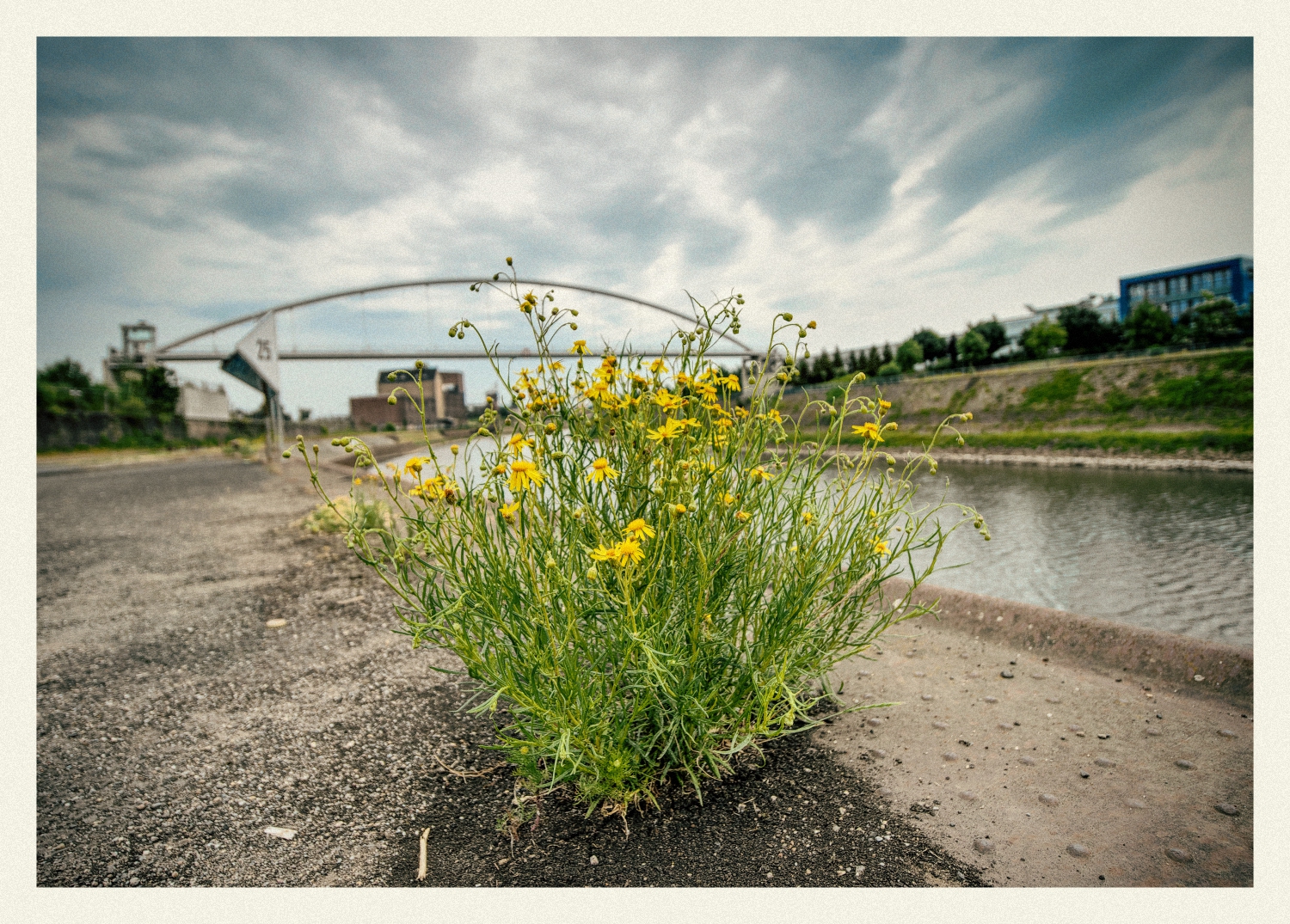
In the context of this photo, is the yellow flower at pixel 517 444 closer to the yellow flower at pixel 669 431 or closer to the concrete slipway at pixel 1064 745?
the yellow flower at pixel 669 431

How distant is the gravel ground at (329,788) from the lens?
1467 millimetres

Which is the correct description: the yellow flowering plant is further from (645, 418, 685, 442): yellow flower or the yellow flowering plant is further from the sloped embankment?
the sloped embankment

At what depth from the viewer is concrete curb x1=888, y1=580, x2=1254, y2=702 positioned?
213 centimetres

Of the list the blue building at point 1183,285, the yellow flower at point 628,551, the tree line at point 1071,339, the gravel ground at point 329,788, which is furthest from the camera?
the blue building at point 1183,285

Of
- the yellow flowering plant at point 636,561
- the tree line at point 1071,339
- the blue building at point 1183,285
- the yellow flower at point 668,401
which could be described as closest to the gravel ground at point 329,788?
the yellow flowering plant at point 636,561

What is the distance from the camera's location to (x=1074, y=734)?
1927mm

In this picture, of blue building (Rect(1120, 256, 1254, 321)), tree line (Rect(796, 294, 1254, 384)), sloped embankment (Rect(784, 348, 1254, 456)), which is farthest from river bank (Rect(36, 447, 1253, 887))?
blue building (Rect(1120, 256, 1254, 321))

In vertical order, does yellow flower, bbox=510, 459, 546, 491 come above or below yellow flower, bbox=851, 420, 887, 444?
below

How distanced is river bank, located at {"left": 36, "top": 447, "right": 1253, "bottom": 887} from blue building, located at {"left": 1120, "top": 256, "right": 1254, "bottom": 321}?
1775 inches

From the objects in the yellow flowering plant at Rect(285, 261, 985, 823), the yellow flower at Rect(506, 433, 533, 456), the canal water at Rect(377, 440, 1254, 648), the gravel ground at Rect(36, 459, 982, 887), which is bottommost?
the canal water at Rect(377, 440, 1254, 648)

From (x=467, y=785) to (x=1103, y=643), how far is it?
241 centimetres

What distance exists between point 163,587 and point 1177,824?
5.61m

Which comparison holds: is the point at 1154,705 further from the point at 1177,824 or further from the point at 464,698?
the point at 464,698

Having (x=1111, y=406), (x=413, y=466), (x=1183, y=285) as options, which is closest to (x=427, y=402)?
(x=413, y=466)
